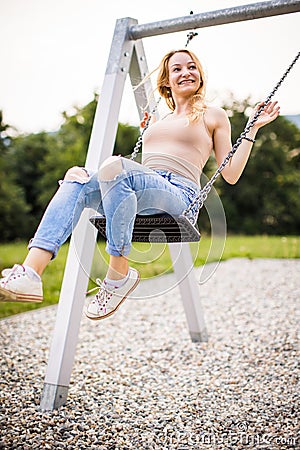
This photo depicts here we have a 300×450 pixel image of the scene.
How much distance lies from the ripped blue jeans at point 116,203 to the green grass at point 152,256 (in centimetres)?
27

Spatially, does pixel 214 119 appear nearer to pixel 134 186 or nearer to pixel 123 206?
pixel 134 186

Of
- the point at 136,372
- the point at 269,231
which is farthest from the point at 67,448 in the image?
the point at 269,231

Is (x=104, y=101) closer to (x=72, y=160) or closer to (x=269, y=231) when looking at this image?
(x=72, y=160)

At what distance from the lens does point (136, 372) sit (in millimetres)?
3951

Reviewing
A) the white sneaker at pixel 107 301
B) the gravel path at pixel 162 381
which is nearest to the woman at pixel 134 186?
the white sneaker at pixel 107 301

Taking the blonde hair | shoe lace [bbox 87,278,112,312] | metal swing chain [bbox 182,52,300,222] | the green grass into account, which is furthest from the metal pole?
shoe lace [bbox 87,278,112,312]

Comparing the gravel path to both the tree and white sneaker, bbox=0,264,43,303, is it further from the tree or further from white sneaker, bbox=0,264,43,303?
the tree

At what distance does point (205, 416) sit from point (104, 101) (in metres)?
1.79

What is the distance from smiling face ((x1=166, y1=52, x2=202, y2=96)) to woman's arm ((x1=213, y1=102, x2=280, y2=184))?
0.64ft

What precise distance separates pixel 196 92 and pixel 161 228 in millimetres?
904

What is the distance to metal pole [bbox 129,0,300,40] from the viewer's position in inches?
109

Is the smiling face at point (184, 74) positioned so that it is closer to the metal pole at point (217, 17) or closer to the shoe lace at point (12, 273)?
the metal pole at point (217, 17)

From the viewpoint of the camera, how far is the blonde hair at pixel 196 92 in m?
2.91

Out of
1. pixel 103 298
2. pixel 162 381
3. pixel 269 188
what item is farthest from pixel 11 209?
pixel 103 298
